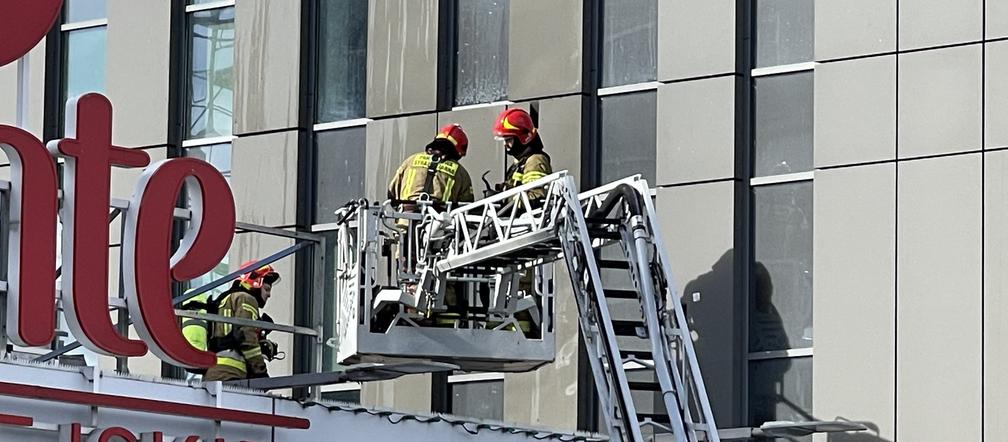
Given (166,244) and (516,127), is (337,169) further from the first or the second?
(166,244)

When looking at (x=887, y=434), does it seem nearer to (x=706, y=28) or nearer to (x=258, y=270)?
(x=706, y=28)

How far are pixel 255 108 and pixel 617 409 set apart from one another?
7700mm

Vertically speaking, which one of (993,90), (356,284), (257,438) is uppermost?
(993,90)

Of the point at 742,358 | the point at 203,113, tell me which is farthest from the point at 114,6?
the point at 742,358

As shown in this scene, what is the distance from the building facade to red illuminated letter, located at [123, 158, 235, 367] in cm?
128

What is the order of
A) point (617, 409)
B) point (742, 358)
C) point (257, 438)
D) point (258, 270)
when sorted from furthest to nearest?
point (258, 270) < point (742, 358) < point (617, 409) < point (257, 438)

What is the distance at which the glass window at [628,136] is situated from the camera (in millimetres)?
22281

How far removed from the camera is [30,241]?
53.7 ft

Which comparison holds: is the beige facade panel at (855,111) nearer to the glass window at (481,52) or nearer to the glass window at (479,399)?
the glass window at (481,52)

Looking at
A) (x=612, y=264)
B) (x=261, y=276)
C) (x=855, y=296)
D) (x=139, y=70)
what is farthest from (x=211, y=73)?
(x=855, y=296)

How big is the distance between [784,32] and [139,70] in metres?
8.23

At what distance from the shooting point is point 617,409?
19031 mm

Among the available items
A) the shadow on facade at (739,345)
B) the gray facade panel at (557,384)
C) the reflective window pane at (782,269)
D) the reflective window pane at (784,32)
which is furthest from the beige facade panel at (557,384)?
the reflective window pane at (784,32)

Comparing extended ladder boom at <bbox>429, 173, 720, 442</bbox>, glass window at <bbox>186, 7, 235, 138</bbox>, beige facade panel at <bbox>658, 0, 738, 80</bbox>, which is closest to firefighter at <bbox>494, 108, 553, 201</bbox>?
extended ladder boom at <bbox>429, 173, 720, 442</bbox>
